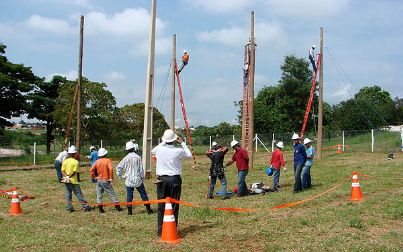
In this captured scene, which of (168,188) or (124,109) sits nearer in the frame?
(168,188)

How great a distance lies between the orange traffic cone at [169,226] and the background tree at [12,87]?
107 ft

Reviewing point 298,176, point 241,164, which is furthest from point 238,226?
point 298,176

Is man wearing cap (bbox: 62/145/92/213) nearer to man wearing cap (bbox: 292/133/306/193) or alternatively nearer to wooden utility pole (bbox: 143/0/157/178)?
man wearing cap (bbox: 292/133/306/193)

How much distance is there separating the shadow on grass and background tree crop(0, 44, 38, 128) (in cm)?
3164

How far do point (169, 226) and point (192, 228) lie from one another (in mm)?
1318

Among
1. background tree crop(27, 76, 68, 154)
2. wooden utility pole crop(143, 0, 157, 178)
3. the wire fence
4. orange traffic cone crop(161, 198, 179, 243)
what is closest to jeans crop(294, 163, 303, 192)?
orange traffic cone crop(161, 198, 179, 243)

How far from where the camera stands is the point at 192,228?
9203mm

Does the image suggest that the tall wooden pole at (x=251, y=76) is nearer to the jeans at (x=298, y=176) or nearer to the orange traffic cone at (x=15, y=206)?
the jeans at (x=298, y=176)

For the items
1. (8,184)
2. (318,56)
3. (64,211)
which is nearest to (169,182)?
(64,211)

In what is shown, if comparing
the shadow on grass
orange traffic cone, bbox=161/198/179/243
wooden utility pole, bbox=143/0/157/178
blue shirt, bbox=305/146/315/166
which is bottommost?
the shadow on grass

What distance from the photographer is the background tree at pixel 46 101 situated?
43312 millimetres

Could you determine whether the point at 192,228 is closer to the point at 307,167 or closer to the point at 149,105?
the point at 307,167

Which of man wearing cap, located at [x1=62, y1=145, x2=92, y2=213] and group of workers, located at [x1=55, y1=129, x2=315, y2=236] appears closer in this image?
group of workers, located at [x1=55, y1=129, x2=315, y2=236]

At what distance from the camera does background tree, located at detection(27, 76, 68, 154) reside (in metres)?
43.3
